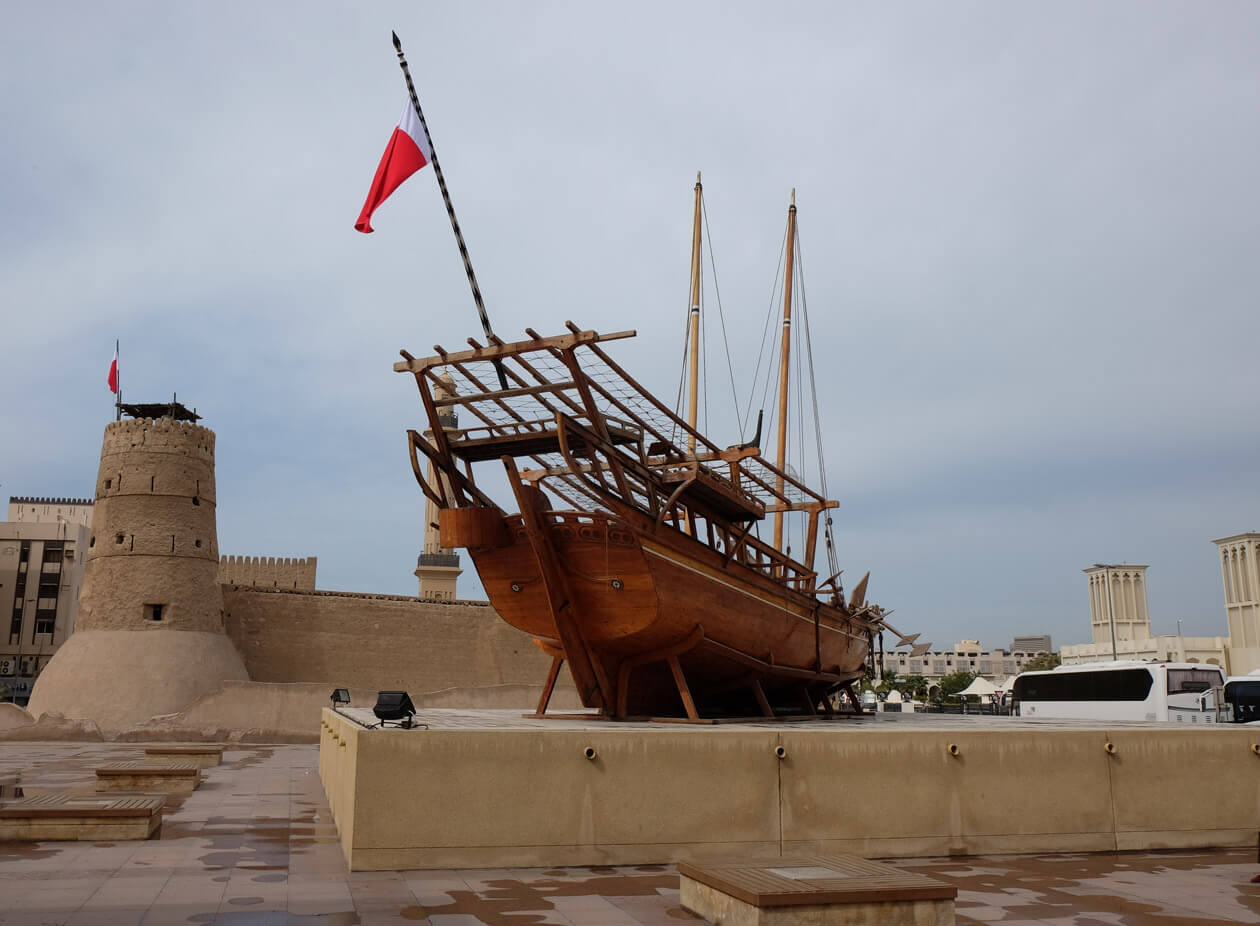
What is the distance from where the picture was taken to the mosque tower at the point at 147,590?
1000 inches

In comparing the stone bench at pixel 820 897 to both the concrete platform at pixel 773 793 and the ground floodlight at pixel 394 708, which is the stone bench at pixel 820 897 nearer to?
the concrete platform at pixel 773 793

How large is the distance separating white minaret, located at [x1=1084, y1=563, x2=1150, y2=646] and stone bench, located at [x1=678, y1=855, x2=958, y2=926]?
250ft

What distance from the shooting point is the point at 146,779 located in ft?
39.4

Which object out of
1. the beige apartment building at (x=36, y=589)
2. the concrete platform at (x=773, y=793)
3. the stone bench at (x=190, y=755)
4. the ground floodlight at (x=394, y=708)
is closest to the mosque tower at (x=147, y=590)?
the stone bench at (x=190, y=755)

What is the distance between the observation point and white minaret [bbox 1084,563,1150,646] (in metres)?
74.5

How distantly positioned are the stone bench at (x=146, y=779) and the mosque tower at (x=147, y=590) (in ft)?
47.8

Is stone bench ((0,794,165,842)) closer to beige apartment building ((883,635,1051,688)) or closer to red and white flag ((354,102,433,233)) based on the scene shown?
red and white flag ((354,102,433,233))

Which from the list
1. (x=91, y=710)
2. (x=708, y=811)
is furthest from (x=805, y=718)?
(x=91, y=710)

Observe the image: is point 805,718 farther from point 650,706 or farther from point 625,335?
point 625,335

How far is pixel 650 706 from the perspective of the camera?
12586 mm

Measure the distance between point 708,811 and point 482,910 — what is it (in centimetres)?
251

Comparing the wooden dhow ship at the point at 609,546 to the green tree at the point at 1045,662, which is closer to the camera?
the wooden dhow ship at the point at 609,546

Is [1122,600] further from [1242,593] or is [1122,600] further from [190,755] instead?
[190,755]

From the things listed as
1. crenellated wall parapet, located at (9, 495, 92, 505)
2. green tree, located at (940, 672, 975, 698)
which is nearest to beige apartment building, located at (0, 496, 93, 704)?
crenellated wall parapet, located at (9, 495, 92, 505)
